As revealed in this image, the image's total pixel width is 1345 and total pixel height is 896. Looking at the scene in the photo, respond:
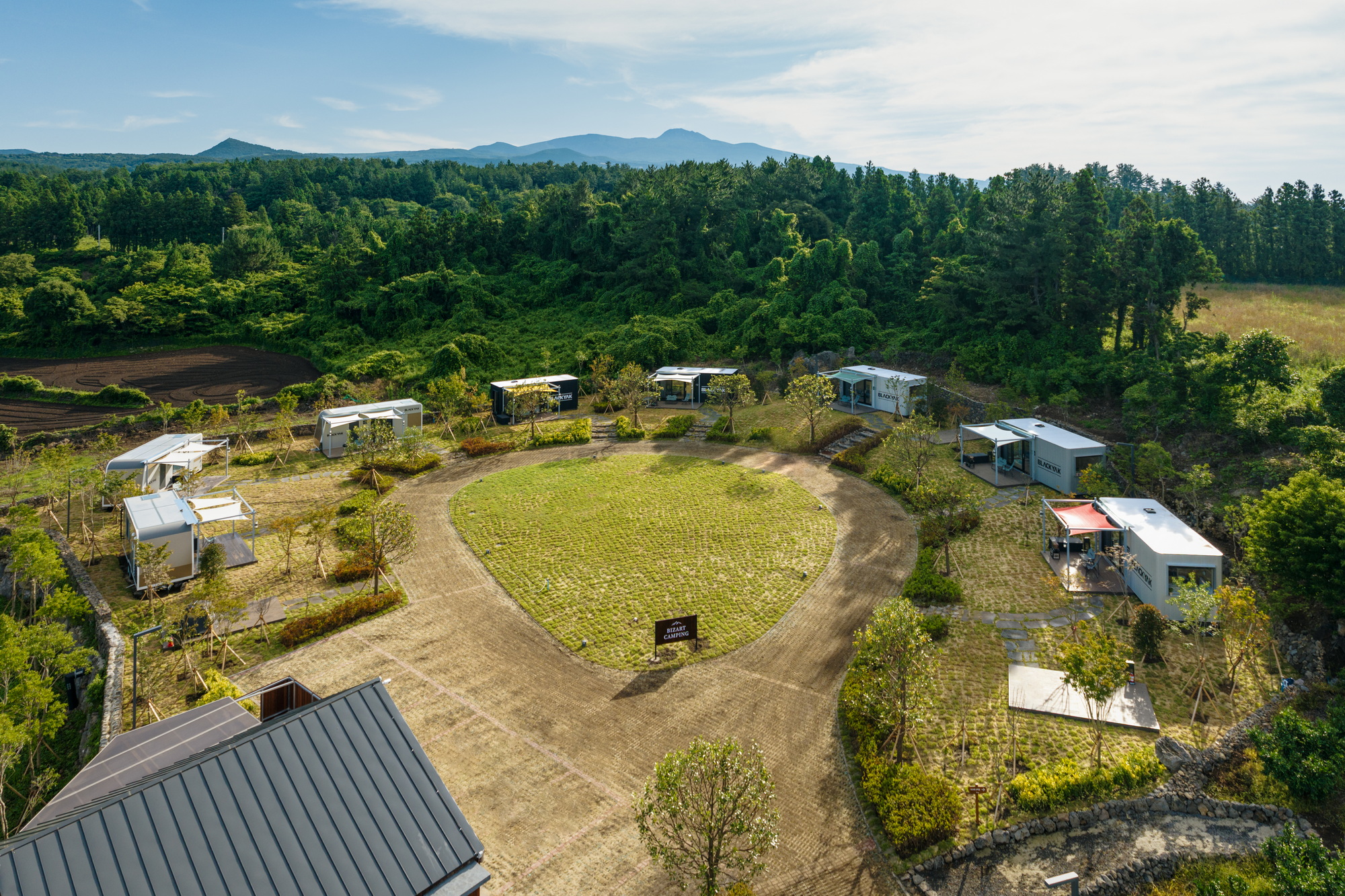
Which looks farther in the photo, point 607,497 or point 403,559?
point 607,497

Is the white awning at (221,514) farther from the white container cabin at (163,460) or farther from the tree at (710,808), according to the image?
the tree at (710,808)

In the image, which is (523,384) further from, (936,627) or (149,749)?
(149,749)

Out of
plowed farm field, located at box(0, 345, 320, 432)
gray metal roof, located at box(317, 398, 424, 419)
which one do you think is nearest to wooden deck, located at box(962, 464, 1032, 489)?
gray metal roof, located at box(317, 398, 424, 419)

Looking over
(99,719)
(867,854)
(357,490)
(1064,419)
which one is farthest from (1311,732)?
(357,490)

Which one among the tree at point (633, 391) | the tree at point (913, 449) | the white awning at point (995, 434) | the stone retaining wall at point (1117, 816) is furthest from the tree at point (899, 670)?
the tree at point (633, 391)

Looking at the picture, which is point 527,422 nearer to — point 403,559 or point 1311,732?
point 403,559
